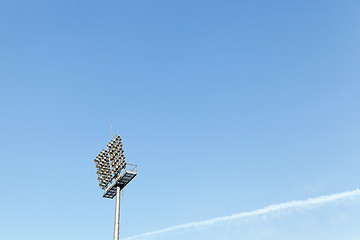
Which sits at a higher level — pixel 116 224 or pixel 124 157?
pixel 124 157

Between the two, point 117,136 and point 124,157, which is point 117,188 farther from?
point 117,136

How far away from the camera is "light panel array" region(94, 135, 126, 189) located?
38844mm

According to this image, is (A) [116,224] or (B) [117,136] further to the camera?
(B) [117,136]

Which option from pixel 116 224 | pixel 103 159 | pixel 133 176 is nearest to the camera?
pixel 116 224

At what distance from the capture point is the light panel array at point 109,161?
127 feet

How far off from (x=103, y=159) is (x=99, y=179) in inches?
93.2

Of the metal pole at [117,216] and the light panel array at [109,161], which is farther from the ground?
the light panel array at [109,161]

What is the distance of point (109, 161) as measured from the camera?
39.9 metres

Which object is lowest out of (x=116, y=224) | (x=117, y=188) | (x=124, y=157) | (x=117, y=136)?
A: (x=116, y=224)

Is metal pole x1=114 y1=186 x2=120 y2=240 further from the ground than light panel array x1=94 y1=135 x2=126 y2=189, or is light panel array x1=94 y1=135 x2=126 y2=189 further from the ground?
light panel array x1=94 y1=135 x2=126 y2=189

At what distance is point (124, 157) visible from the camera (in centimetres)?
3881

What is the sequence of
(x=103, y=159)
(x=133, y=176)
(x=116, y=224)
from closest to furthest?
1. (x=116, y=224)
2. (x=133, y=176)
3. (x=103, y=159)

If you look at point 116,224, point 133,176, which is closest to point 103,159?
point 133,176

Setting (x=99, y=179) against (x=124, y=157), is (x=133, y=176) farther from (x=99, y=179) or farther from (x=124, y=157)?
(x=99, y=179)
